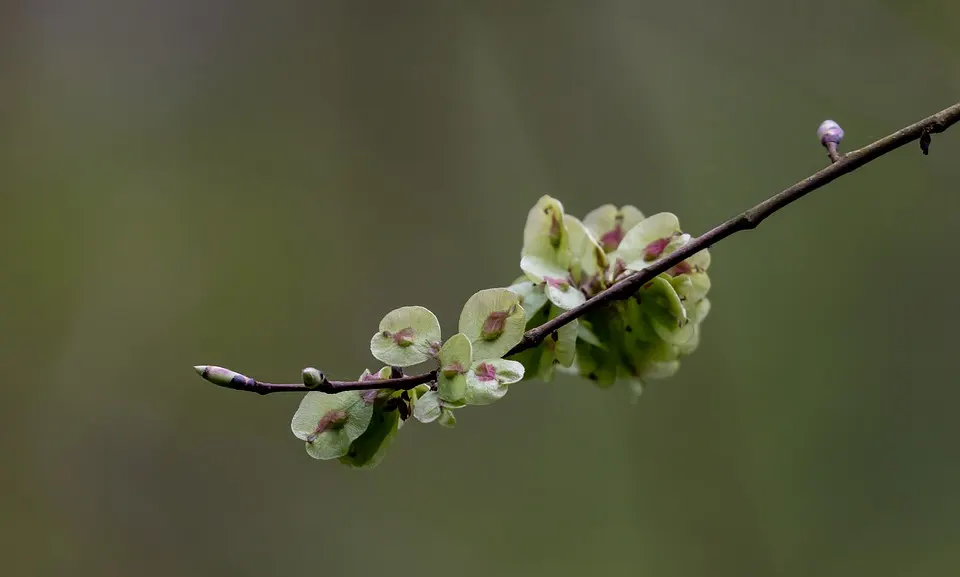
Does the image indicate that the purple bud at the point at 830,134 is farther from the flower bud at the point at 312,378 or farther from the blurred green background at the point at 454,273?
the blurred green background at the point at 454,273

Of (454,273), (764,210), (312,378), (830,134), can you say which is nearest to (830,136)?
(830,134)

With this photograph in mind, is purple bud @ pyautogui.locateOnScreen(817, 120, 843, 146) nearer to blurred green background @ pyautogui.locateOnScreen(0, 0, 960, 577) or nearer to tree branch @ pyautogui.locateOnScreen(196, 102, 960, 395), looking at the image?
tree branch @ pyautogui.locateOnScreen(196, 102, 960, 395)

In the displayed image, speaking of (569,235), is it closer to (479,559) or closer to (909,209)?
(479,559)

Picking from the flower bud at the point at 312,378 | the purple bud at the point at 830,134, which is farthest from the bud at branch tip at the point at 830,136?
the flower bud at the point at 312,378

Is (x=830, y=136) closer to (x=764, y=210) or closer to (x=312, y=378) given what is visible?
(x=764, y=210)

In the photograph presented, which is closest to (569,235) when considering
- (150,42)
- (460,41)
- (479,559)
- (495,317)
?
(495,317)

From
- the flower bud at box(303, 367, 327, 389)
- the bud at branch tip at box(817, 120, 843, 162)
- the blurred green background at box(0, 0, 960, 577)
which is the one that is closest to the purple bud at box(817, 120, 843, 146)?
the bud at branch tip at box(817, 120, 843, 162)

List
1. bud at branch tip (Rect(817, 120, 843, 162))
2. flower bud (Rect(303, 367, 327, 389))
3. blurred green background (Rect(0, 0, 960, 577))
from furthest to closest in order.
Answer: blurred green background (Rect(0, 0, 960, 577)) → bud at branch tip (Rect(817, 120, 843, 162)) → flower bud (Rect(303, 367, 327, 389))

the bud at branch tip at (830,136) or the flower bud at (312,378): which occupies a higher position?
the bud at branch tip at (830,136)
